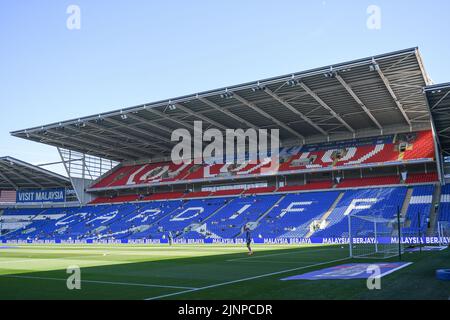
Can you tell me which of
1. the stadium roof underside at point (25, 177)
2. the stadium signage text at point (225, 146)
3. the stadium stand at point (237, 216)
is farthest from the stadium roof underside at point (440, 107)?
the stadium roof underside at point (25, 177)

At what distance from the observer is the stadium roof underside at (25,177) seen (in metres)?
68.0

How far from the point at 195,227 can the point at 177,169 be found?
695 inches

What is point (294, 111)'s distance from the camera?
4631 cm

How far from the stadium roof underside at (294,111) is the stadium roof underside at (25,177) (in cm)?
792

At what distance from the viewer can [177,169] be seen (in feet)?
223

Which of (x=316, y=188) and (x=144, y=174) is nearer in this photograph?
(x=316, y=188)

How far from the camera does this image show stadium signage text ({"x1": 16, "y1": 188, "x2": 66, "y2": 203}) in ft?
250

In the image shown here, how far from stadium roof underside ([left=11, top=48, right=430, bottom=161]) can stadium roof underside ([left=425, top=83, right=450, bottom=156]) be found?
9.29 ft

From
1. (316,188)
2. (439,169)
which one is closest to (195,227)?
(316,188)

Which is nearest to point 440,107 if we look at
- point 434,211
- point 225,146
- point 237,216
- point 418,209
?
point 418,209

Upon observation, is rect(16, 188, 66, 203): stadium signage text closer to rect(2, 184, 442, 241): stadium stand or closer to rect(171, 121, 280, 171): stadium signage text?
rect(2, 184, 442, 241): stadium stand

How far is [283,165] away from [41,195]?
153 feet

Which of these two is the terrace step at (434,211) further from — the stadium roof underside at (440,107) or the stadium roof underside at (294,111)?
the stadium roof underside at (294,111)
